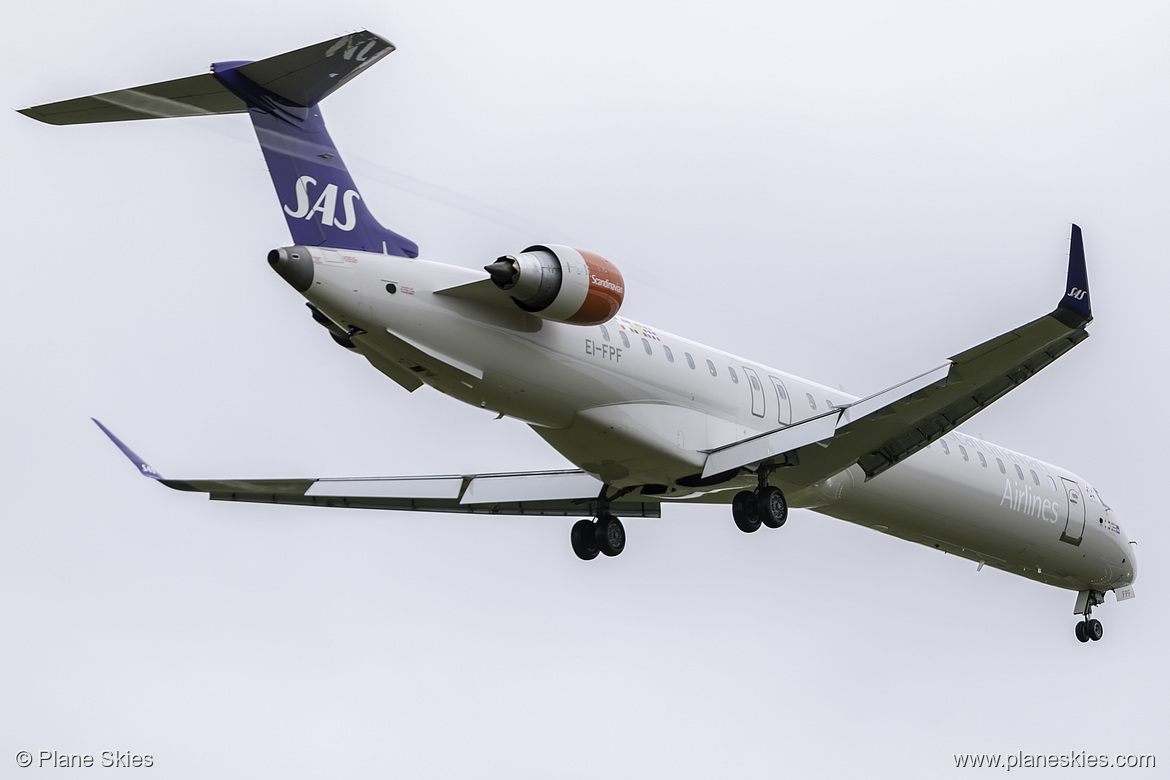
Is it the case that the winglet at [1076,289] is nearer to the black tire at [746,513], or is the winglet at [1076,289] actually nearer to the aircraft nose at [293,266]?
the black tire at [746,513]

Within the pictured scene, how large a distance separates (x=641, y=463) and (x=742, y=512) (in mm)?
1571

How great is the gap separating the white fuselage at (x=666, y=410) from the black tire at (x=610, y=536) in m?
0.95

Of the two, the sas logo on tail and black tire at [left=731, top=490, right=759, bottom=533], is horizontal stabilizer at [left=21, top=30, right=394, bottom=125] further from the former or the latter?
black tire at [left=731, top=490, right=759, bottom=533]

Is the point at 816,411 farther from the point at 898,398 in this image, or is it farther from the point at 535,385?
the point at 535,385

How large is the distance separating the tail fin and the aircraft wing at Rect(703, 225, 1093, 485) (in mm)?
5781

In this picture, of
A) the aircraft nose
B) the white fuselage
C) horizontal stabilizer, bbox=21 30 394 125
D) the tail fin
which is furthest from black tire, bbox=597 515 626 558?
horizontal stabilizer, bbox=21 30 394 125

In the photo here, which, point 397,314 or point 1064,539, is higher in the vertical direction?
point 1064,539

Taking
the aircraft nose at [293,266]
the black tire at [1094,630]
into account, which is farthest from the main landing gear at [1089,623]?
the aircraft nose at [293,266]

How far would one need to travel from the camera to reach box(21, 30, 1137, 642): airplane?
1586 cm

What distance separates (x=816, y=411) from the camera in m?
22.0

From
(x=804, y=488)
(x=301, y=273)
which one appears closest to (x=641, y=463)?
(x=804, y=488)

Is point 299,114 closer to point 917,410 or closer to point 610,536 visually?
point 610,536

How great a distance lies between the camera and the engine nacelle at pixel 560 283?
641 inches

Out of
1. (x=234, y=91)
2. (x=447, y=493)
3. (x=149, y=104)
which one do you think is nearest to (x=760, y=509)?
(x=447, y=493)
